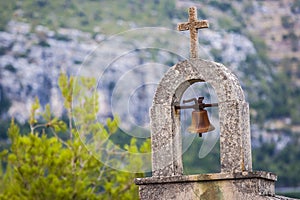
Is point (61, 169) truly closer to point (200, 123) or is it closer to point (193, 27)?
point (200, 123)

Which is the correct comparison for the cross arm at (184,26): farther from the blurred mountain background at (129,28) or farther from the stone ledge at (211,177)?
the blurred mountain background at (129,28)

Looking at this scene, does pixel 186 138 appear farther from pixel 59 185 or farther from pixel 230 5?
pixel 230 5

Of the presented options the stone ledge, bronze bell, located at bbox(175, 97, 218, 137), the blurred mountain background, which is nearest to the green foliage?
bronze bell, located at bbox(175, 97, 218, 137)

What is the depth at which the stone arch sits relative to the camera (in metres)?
7.90

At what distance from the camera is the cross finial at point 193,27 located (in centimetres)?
818

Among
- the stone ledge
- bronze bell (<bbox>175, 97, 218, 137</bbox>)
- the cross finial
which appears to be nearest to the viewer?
the stone ledge

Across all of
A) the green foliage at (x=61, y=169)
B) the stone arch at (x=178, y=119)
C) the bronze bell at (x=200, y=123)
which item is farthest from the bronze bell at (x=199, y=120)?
the green foliage at (x=61, y=169)

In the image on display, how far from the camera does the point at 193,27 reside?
8.33 m

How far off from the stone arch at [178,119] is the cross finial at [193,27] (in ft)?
0.29

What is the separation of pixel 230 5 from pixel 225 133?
283 feet

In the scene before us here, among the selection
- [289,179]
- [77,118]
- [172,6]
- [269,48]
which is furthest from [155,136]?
[269,48]

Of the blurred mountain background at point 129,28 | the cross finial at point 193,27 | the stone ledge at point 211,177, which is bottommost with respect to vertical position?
the stone ledge at point 211,177

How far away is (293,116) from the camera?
8594cm

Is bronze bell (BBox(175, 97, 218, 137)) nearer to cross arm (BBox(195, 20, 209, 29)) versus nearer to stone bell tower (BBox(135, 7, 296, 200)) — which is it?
stone bell tower (BBox(135, 7, 296, 200))
